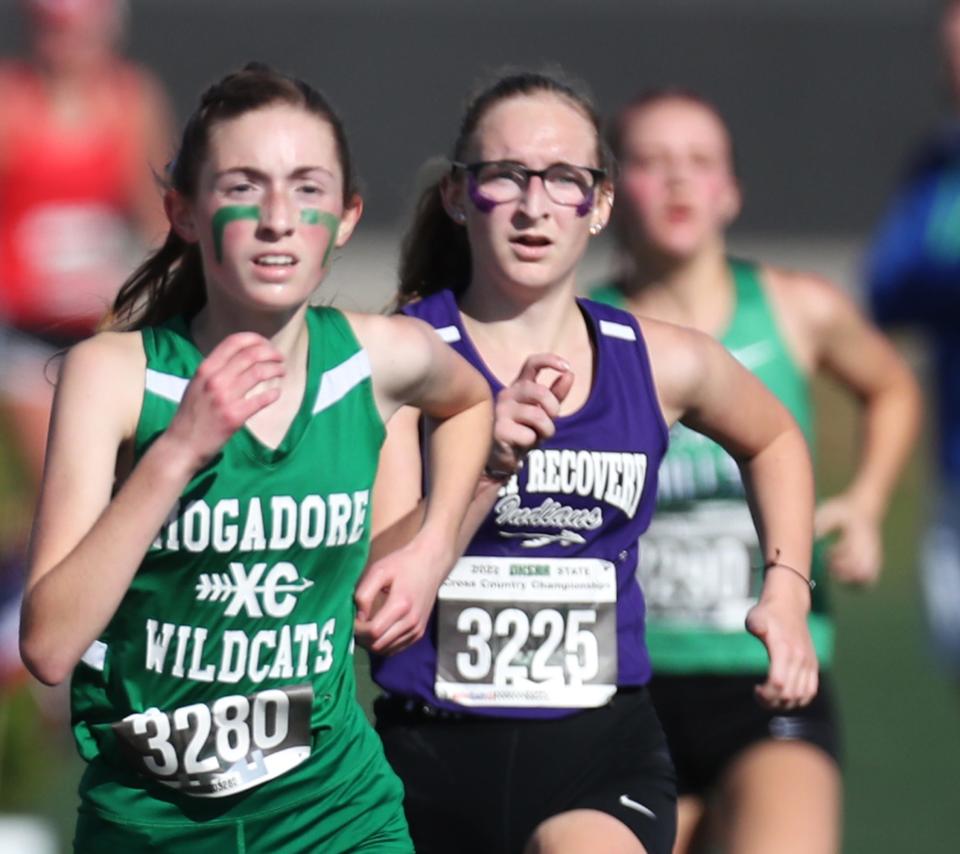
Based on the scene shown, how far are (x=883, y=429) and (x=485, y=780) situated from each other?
207cm

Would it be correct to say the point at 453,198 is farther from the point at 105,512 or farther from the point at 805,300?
the point at 805,300

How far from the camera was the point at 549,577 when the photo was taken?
13.2ft

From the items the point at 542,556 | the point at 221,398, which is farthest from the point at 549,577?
the point at 221,398

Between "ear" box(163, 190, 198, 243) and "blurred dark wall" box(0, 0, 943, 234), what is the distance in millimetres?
15060

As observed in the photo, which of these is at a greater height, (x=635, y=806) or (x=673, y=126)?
(x=673, y=126)

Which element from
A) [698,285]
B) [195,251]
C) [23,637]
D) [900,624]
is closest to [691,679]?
[698,285]

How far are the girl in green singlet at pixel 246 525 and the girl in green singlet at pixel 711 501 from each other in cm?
139

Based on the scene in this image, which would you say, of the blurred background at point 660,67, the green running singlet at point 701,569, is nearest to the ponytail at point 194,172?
the green running singlet at point 701,569

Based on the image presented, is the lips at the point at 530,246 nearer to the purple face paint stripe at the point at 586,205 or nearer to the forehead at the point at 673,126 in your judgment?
the purple face paint stripe at the point at 586,205

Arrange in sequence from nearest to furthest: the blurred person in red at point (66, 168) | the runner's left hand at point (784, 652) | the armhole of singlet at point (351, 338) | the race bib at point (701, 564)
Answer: the armhole of singlet at point (351, 338) < the runner's left hand at point (784, 652) < the race bib at point (701, 564) < the blurred person in red at point (66, 168)

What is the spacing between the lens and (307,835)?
3.61m

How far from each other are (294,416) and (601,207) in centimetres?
88

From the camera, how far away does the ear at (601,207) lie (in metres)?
4.10

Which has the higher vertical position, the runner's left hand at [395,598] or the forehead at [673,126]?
the forehead at [673,126]
